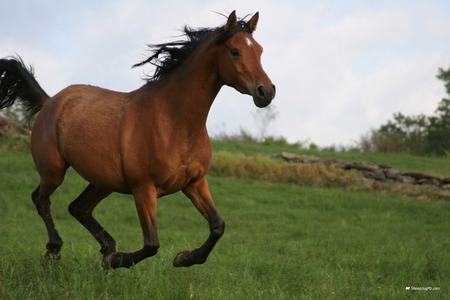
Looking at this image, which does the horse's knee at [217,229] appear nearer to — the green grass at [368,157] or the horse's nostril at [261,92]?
the horse's nostril at [261,92]

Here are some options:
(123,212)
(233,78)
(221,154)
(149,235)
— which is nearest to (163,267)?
(149,235)

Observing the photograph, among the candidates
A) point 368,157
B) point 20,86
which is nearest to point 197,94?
point 20,86

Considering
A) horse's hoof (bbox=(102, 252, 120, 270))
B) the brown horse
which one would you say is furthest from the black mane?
horse's hoof (bbox=(102, 252, 120, 270))

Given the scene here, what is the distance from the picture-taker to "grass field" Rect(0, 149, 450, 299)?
6.18m

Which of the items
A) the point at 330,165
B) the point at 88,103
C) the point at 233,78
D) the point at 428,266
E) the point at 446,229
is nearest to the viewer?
the point at 233,78

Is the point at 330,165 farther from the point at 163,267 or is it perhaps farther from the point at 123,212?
the point at 163,267

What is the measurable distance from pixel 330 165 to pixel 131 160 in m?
16.1

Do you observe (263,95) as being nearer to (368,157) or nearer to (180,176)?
(180,176)

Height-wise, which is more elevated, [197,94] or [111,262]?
[197,94]

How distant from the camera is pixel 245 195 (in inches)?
704

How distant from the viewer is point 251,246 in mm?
11664

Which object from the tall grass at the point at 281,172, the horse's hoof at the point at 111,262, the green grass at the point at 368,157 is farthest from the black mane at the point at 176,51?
the green grass at the point at 368,157

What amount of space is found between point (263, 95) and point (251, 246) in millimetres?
6645

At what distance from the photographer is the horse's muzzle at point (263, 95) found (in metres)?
5.32
